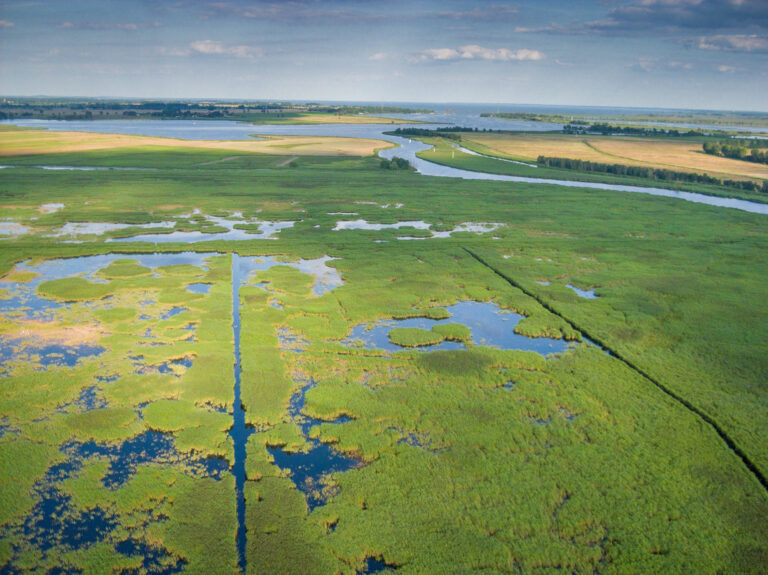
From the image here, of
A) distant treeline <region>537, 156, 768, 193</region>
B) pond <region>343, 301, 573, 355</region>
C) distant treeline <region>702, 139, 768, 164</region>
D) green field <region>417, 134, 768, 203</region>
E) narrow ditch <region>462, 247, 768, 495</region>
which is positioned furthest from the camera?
distant treeline <region>702, 139, 768, 164</region>

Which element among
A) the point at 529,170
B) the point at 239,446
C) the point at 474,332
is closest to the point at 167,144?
the point at 529,170

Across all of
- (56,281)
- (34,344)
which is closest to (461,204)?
(56,281)

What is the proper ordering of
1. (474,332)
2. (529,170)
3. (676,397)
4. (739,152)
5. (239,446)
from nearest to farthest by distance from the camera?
1. (239,446)
2. (676,397)
3. (474,332)
4. (529,170)
5. (739,152)

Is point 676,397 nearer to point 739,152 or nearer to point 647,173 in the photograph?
point 647,173

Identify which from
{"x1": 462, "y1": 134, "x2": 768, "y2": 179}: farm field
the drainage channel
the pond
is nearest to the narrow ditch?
the pond

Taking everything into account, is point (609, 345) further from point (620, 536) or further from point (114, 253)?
point (114, 253)

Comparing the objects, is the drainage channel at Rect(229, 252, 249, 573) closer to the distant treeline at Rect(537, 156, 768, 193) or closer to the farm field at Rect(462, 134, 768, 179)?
the distant treeline at Rect(537, 156, 768, 193)
